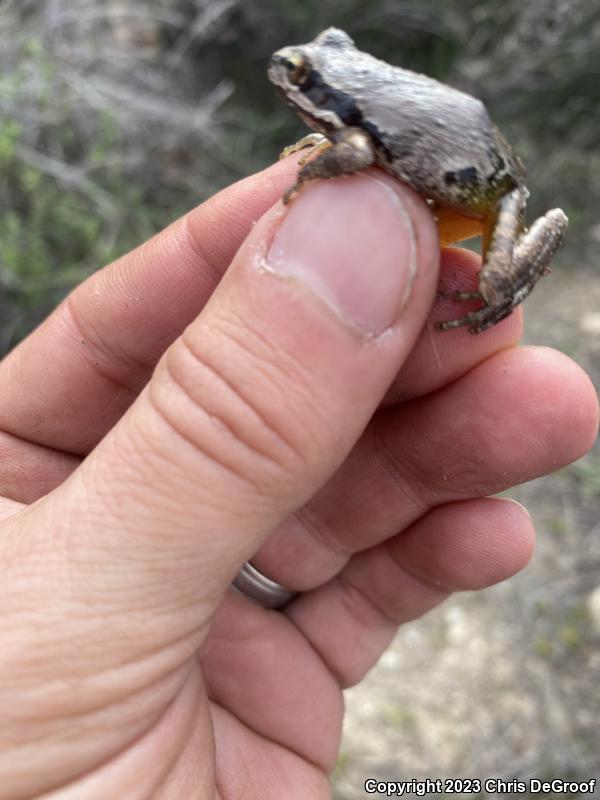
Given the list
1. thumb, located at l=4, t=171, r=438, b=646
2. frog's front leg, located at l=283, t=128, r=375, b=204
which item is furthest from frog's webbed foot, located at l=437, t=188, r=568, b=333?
frog's front leg, located at l=283, t=128, r=375, b=204

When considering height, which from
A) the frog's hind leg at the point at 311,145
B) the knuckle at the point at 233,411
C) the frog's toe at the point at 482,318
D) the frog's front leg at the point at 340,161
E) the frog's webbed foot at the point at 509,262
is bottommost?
the frog's toe at the point at 482,318

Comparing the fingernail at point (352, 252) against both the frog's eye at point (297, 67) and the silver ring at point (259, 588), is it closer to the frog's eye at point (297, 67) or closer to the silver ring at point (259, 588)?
the frog's eye at point (297, 67)

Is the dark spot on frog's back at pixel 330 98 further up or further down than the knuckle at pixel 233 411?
further up

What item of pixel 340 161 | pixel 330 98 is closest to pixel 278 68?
pixel 330 98

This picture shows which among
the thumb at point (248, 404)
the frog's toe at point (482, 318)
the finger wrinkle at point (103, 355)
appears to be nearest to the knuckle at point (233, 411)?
the thumb at point (248, 404)

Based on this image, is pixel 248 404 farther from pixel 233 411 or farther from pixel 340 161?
pixel 340 161

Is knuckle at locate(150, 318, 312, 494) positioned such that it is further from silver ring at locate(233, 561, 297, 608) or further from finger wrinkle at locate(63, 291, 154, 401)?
silver ring at locate(233, 561, 297, 608)
